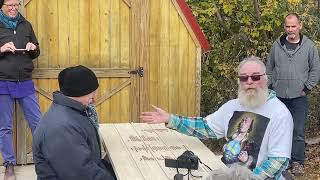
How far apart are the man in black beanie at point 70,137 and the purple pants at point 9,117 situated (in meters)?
3.00

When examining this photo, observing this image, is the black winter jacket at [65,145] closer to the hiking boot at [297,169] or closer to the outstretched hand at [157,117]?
the outstretched hand at [157,117]

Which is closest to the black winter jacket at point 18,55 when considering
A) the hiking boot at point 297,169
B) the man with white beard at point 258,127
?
the man with white beard at point 258,127

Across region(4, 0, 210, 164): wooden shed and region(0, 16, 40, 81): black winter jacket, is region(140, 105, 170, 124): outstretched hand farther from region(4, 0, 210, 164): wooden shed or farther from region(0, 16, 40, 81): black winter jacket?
region(4, 0, 210, 164): wooden shed

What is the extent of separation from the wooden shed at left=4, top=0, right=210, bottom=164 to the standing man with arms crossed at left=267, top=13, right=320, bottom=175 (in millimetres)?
1061

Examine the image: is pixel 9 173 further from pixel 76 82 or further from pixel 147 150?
pixel 76 82

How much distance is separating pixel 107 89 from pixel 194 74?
1.19m

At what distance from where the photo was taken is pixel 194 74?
7.60 m

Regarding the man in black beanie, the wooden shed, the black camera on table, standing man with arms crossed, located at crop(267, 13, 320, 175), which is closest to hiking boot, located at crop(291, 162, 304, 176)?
standing man with arms crossed, located at crop(267, 13, 320, 175)

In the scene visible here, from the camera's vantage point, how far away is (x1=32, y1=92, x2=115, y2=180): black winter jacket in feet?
11.6

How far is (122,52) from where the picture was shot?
24.2 ft

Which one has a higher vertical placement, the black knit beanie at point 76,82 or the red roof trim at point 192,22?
the red roof trim at point 192,22

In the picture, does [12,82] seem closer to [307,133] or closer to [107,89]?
[107,89]

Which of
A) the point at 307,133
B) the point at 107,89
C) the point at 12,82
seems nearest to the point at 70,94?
the point at 12,82

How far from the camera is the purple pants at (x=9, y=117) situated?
661cm
